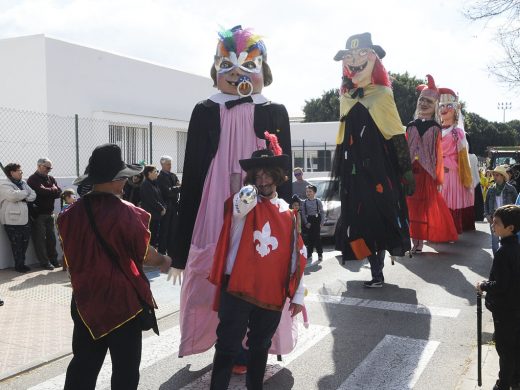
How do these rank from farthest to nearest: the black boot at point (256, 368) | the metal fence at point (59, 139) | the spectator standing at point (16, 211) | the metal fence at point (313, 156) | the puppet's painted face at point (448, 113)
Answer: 1. the metal fence at point (313, 156)
2. the metal fence at point (59, 139)
3. the puppet's painted face at point (448, 113)
4. the spectator standing at point (16, 211)
5. the black boot at point (256, 368)

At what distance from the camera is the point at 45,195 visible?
8.52m

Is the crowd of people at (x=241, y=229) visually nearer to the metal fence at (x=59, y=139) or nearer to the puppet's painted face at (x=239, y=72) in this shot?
the puppet's painted face at (x=239, y=72)

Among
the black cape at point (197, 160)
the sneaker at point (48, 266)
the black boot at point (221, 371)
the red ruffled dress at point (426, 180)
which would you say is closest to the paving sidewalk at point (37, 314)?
the sneaker at point (48, 266)

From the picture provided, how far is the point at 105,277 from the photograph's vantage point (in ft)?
9.50

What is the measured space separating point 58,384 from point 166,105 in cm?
1608

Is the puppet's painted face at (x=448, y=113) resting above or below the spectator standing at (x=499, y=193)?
above

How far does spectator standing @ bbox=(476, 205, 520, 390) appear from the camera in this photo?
3.53m

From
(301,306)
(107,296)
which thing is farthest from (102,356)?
(301,306)

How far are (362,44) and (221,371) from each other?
4.56m

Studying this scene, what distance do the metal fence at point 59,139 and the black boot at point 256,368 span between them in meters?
8.07

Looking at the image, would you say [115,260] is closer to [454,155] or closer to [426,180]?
[426,180]

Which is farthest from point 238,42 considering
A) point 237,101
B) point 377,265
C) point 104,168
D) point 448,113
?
point 448,113

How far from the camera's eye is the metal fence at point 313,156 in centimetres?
2067

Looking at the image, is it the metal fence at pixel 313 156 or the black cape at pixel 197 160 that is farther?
the metal fence at pixel 313 156
